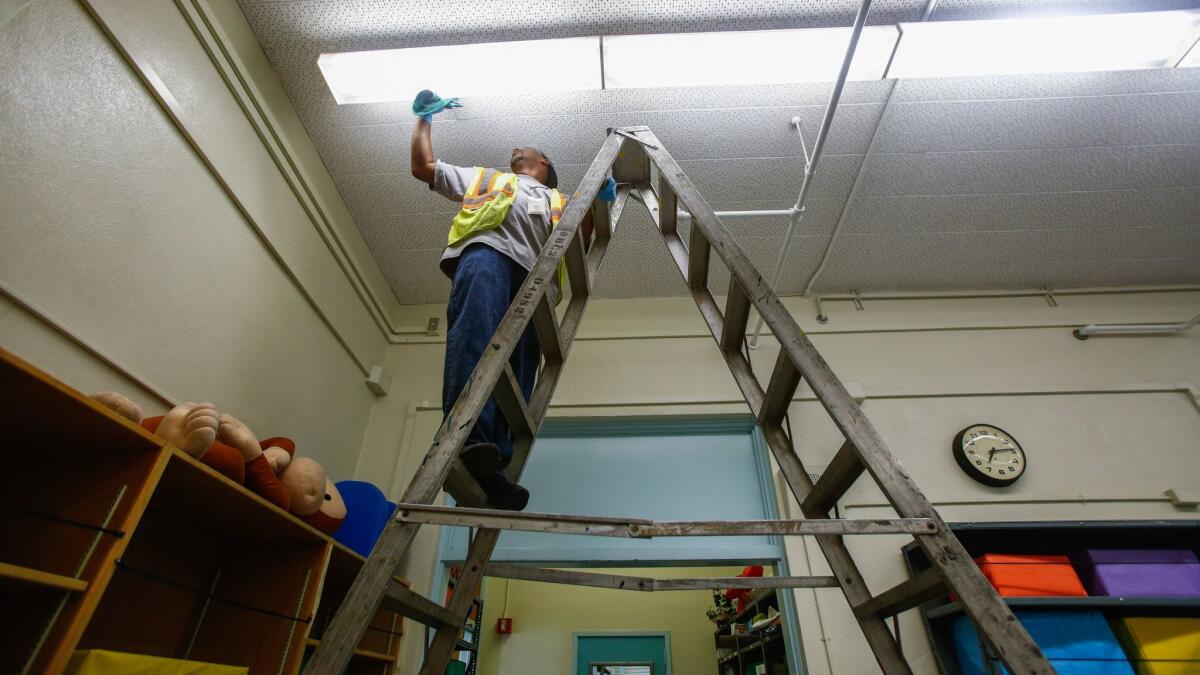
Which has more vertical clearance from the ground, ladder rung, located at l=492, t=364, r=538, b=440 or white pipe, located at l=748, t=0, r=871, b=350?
white pipe, located at l=748, t=0, r=871, b=350

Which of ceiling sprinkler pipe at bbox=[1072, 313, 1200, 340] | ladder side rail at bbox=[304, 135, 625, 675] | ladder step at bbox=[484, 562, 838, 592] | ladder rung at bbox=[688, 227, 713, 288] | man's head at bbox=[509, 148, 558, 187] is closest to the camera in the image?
ladder side rail at bbox=[304, 135, 625, 675]

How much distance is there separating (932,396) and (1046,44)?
177 centimetres

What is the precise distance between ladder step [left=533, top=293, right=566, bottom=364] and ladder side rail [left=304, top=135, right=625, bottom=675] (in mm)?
92

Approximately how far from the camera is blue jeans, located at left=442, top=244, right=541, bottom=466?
1.24m

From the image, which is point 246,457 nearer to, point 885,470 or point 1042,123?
point 885,470

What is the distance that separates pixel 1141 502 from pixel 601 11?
3468 millimetres

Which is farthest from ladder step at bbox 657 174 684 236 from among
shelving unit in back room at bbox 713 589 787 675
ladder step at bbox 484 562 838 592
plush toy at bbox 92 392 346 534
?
shelving unit in back room at bbox 713 589 787 675

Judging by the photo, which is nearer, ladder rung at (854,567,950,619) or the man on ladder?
ladder rung at (854,567,950,619)

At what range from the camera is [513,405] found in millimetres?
1269

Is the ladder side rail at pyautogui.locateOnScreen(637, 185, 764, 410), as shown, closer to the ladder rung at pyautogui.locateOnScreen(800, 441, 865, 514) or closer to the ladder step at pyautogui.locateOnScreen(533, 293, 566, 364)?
the ladder rung at pyautogui.locateOnScreen(800, 441, 865, 514)

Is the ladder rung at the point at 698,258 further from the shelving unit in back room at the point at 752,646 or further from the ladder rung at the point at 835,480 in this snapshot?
the shelving unit in back room at the point at 752,646

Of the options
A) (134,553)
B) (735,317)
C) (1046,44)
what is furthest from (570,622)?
(1046,44)

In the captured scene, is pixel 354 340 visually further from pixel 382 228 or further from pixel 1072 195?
pixel 1072 195

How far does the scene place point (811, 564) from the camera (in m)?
2.53
